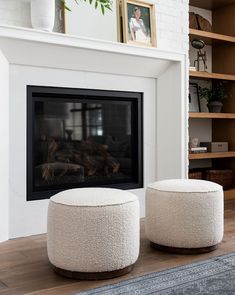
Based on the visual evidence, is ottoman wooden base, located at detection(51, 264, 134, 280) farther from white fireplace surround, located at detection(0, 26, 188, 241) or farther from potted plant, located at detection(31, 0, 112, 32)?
potted plant, located at detection(31, 0, 112, 32)

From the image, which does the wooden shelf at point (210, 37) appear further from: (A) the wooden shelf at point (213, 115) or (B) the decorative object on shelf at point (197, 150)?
(B) the decorative object on shelf at point (197, 150)

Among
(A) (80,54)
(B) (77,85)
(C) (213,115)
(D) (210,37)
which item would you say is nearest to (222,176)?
(C) (213,115)

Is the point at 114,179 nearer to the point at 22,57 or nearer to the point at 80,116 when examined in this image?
the point at 80,116

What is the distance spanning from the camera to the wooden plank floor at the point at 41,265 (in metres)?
1.97

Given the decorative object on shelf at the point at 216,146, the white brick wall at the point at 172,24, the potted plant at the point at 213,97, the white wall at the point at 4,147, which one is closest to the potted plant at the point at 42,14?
the white wall at the point at 4,147

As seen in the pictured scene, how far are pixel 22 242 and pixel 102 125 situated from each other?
1.18m

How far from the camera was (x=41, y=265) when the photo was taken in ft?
7.55

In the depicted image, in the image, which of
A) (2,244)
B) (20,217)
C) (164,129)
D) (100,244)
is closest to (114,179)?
(164,129)

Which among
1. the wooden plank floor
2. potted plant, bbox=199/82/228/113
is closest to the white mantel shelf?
potted plant, bbox=199/82/228/113

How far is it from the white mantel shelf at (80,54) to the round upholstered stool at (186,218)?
113 centimetres

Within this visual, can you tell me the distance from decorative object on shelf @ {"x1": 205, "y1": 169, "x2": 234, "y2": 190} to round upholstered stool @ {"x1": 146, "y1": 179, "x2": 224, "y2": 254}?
1.80m

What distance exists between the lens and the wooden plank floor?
197 cm

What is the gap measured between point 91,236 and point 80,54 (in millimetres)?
1474

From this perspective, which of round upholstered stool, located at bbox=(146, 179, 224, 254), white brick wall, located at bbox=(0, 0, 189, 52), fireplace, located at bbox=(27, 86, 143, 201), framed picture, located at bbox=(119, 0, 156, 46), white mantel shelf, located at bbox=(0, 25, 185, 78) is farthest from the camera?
white brick wall, located at bbox=(0, 0, 189, 52)
